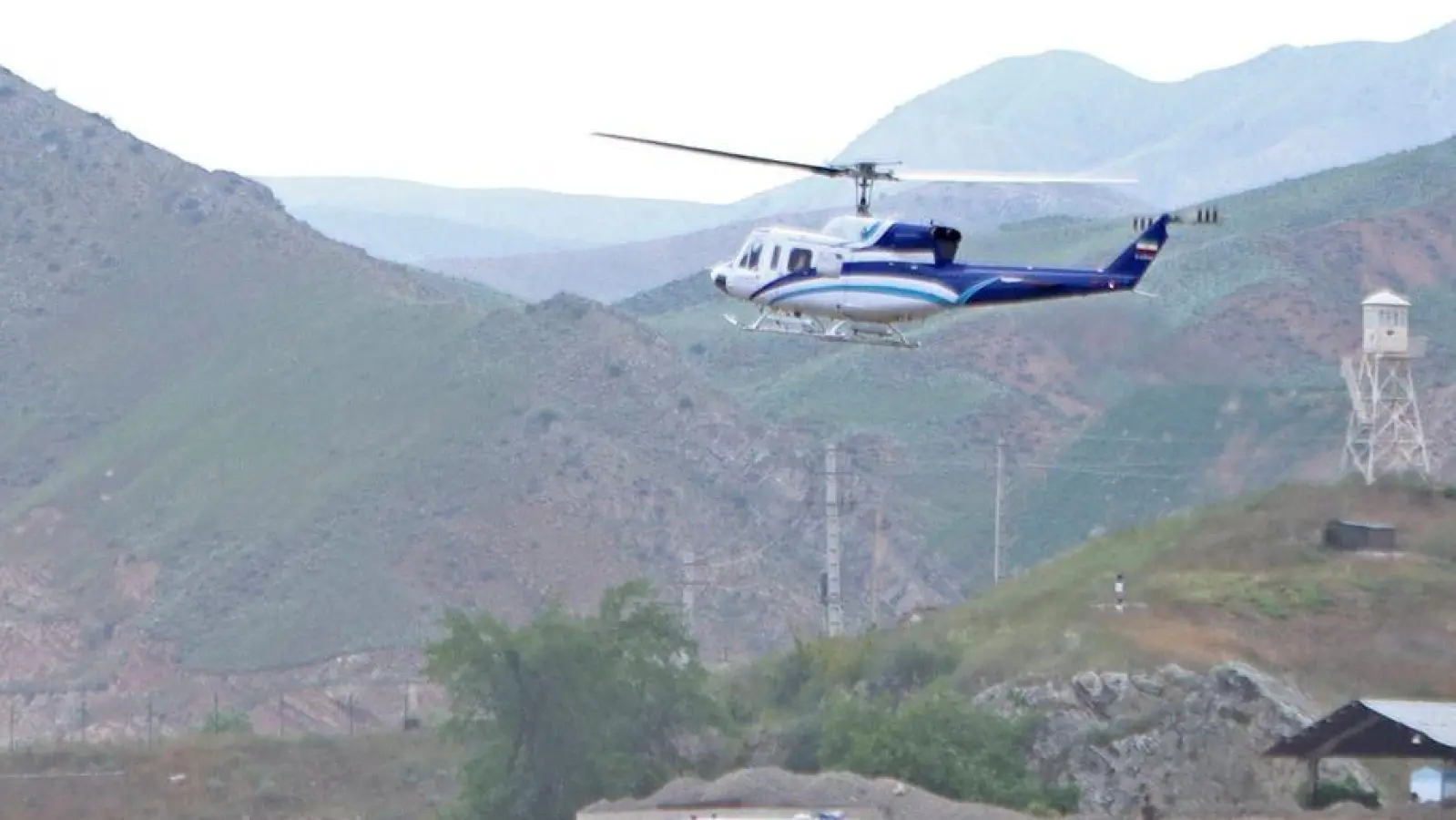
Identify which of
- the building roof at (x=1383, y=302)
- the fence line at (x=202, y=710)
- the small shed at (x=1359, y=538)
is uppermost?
the building roof at (x=1383, y=302)

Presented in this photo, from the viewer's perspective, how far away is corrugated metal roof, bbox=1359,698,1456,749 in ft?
173

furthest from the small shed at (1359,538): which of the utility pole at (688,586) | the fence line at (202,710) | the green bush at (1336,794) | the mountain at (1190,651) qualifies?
the fence line at (202,710)

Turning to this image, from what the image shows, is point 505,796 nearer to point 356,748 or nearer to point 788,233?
point 356,748

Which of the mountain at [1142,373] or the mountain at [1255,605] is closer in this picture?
the mountain at [1255,605]

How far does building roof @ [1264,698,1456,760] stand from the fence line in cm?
4184

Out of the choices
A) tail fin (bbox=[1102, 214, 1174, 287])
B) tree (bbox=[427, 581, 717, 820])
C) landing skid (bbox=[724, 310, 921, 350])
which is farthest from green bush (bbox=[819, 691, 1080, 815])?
landing skid (bbox=[724, 310, 921, 350])

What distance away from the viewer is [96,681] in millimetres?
104312

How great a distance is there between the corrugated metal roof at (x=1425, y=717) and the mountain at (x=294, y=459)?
157 ft

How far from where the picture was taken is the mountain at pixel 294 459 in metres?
106

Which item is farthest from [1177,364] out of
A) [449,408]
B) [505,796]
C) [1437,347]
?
[505,796]

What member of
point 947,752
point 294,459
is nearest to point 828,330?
point 947,752

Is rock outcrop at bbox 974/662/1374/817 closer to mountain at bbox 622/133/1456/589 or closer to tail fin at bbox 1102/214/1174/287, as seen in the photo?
tail fin at bbox 1102/214/1174/287

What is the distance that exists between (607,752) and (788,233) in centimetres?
1766

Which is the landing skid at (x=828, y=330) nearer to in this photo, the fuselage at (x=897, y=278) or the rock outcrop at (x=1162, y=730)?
the fuselage at (x=897, y=278)
